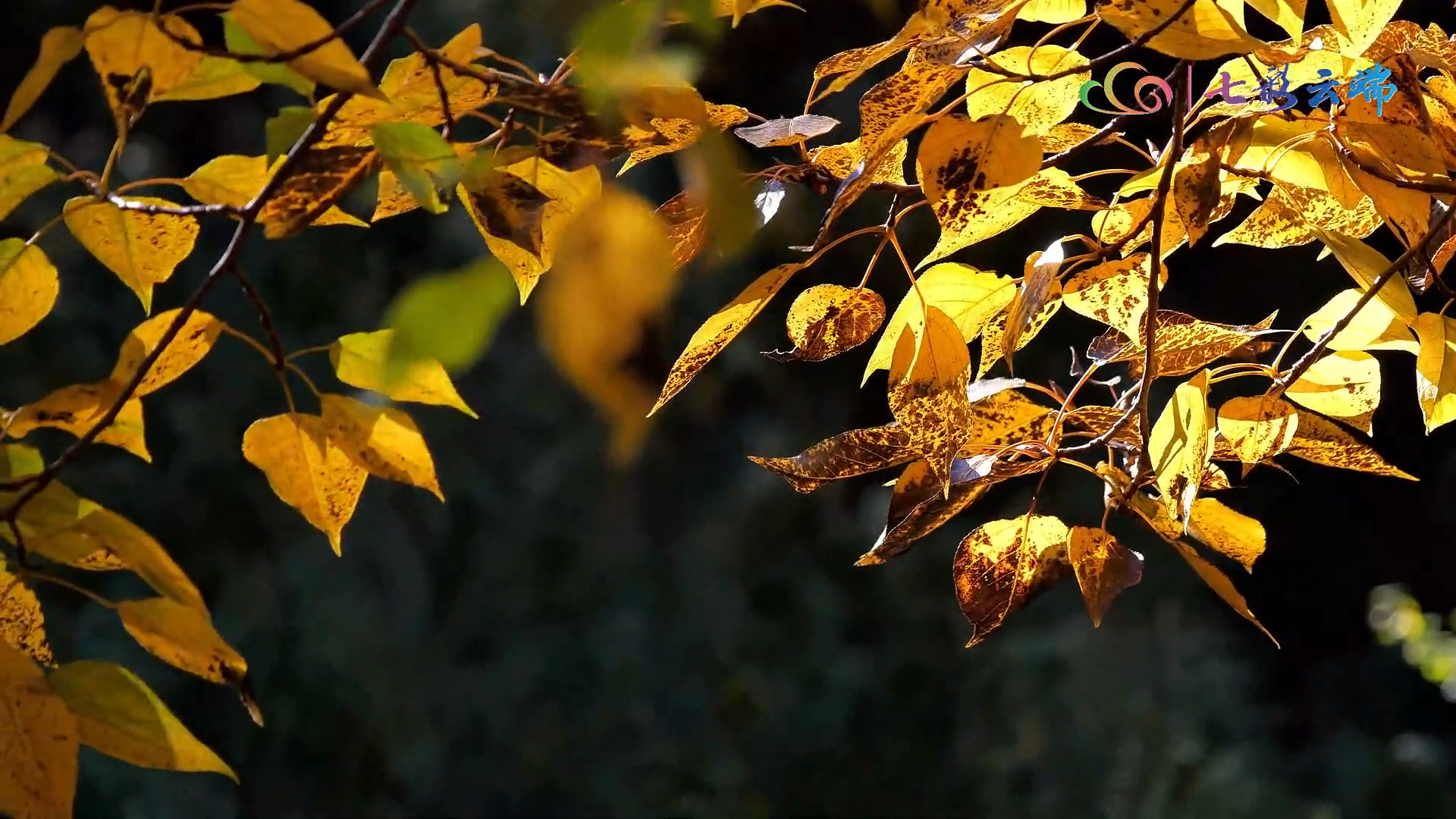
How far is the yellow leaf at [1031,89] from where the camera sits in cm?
45

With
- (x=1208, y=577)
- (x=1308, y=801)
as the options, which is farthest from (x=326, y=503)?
(x=1308, y=801)

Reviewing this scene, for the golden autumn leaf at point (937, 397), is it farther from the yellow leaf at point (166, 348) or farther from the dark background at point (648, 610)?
the dark background at point (648, 610)

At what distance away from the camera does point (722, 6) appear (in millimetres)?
362

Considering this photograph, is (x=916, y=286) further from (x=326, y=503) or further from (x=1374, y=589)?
(x=1374, y=589)

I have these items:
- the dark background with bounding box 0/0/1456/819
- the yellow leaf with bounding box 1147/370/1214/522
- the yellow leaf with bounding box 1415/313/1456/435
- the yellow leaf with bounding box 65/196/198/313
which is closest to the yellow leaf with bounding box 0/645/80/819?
the yellow leaf with bounding box 65/196/198/313

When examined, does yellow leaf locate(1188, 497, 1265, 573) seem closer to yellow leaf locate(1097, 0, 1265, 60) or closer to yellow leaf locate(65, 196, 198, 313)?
yellow leaf locate(1097, 0, 1265, 60)

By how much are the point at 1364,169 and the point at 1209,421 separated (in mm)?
94

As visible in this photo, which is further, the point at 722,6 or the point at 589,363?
the point at 722,6

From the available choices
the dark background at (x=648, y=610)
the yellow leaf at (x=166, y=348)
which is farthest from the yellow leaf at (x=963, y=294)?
the dark background at (x=648, y=610)

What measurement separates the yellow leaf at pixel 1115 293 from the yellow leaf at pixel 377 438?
22 cm

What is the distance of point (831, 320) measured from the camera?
17.8 inches

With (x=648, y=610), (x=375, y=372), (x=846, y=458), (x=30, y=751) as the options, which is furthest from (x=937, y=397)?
(x=648, y=610)

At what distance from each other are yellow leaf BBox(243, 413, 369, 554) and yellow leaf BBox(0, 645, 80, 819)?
3.3 inches

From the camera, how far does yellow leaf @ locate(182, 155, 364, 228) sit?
1.21 ft
